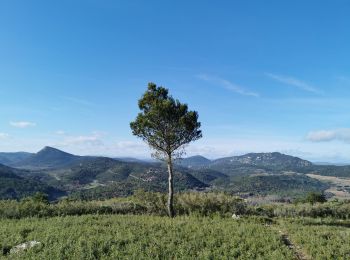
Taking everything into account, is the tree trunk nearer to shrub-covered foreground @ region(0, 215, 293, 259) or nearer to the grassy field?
the grassy field

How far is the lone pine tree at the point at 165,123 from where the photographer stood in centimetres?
2643

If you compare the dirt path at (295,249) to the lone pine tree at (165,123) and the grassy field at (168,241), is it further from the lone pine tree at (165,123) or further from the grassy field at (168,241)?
the lone pine tree at (165,123)

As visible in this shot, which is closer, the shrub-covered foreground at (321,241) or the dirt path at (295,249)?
the shrub-covered foreground at (321,241)

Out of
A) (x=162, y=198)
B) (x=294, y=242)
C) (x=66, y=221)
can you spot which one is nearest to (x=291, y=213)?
(x=162, y=198)

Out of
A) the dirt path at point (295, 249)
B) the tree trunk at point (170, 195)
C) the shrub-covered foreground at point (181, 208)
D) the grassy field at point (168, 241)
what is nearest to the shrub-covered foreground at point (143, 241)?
the grassy field at point (168, 241)

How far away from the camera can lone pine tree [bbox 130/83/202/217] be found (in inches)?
1040

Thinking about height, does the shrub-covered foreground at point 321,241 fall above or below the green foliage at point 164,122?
below

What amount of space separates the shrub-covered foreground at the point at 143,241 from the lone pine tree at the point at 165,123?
7861 millimetres

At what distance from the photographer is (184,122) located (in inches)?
1038

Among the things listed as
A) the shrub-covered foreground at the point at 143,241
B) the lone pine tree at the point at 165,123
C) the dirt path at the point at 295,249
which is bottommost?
the dirt path at the point at 295,249

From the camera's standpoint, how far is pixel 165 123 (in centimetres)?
2673

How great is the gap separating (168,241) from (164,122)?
40.5 ft

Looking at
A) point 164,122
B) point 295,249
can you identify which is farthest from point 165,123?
point 295,249

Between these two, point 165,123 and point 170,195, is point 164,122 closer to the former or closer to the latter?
point 165,123
